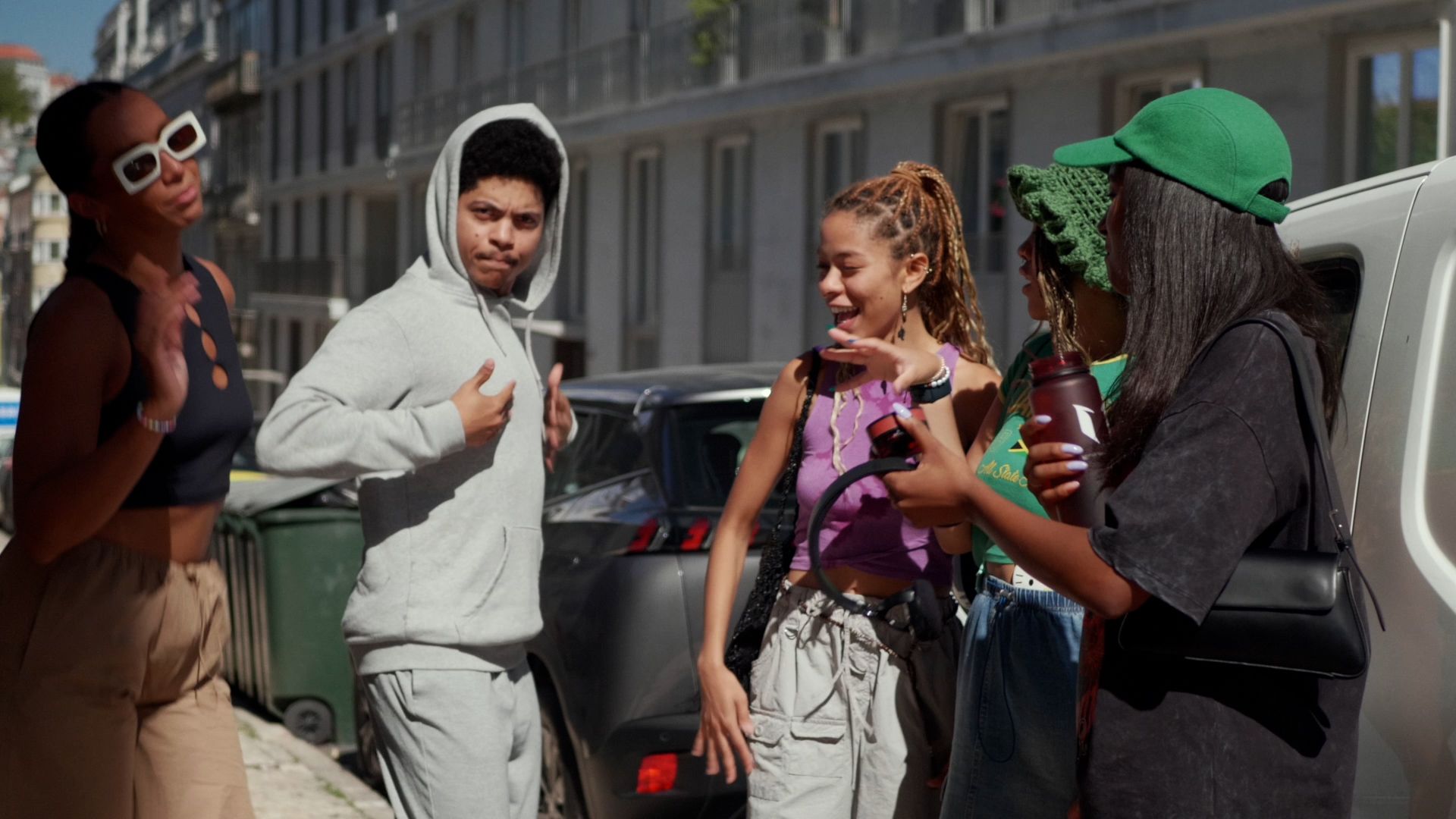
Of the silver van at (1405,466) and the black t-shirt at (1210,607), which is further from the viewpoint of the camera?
the silver van at (1405,466)

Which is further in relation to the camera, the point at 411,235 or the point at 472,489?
the point at 411,235

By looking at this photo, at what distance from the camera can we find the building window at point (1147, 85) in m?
17.6

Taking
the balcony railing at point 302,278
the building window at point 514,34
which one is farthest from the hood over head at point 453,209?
the balcony railing at point 302,278

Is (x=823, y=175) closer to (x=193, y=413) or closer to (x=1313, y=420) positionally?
(x=193, y=413)

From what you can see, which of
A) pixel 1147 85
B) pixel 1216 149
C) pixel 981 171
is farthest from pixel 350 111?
pixel 1216 149

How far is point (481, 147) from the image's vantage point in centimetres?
354

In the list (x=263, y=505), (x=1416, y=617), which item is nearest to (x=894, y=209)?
(x=1416, y=617)

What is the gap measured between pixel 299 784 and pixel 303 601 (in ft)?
4.15

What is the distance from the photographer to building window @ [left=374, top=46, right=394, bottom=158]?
41.0 m

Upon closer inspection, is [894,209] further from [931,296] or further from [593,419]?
[593,419]

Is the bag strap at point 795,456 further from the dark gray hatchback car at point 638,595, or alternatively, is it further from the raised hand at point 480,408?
the dark gray hatchback car at point 638,595

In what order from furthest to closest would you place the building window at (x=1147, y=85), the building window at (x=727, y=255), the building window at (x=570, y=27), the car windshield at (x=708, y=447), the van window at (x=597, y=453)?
1. the building window at (x=570, y=27)
2. the building window at (x=727, y=255)
3. the building window at (x=1147, y=85)
4. the van window at (x=597, y=453)
5. the car windshield at (x=708, y=447)

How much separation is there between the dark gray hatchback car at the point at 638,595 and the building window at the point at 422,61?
34195 mm

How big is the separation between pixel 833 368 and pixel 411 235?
37.0m
